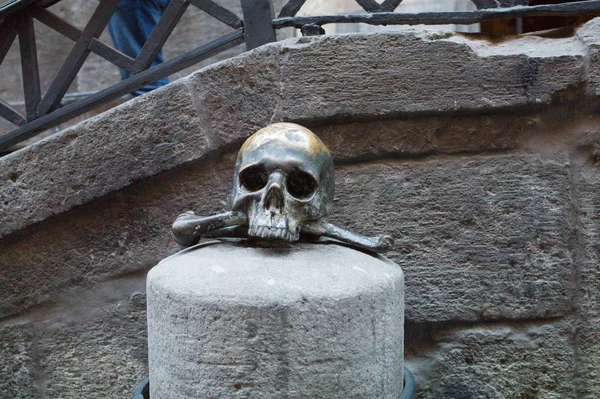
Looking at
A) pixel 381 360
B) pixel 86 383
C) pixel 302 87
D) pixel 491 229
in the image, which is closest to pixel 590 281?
pixel 491 229

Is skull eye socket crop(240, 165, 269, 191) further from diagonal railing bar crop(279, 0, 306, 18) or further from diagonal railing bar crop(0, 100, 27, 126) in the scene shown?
diagonal railing bar crop(0, 100, 27, 126)

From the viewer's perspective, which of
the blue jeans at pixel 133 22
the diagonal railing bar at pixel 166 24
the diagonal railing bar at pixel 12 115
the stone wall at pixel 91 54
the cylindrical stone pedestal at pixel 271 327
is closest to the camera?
the cylindrical stone pedestal at pixel 271 327

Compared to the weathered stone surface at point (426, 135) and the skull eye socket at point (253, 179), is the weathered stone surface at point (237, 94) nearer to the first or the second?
the weathered stone surface at point (426, 135)

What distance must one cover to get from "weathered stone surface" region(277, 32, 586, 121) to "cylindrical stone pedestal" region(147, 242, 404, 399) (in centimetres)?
73

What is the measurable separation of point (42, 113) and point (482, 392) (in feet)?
6.40

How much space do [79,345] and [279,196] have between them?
116cm

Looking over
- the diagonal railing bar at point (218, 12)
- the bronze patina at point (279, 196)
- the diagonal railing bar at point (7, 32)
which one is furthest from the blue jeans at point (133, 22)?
the bronze patina at point (279, 196)

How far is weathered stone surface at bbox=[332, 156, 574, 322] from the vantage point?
2.07m

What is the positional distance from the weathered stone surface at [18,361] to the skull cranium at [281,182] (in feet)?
3.72

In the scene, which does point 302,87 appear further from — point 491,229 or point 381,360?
point 381,360

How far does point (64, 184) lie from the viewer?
6.90ft

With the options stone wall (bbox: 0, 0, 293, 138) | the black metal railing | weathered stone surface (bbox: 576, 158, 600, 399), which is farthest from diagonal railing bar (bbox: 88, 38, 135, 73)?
stone wall (bbox: 0, 0, 293, 138)

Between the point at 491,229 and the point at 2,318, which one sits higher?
the point at 491,229

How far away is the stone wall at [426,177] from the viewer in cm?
206
